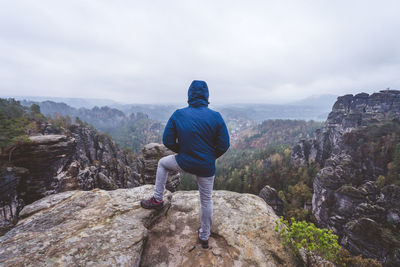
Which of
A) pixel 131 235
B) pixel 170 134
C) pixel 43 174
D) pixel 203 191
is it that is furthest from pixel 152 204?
pixel 43 174

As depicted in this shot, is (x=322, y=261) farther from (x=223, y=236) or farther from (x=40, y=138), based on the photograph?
(x=40, y=138)

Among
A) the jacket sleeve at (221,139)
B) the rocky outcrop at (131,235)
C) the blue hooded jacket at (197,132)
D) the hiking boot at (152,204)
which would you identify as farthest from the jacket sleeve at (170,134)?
the rocky outcrop at (131,235)

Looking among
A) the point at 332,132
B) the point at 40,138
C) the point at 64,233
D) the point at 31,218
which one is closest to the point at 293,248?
the point at 64,233

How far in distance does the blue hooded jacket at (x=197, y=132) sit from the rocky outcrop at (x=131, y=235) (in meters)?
2.27

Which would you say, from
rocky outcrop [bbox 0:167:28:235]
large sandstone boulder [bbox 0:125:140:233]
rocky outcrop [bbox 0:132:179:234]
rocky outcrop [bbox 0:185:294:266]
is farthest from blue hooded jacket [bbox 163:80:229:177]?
rocky outcrop [bbox 0:167:28:235]

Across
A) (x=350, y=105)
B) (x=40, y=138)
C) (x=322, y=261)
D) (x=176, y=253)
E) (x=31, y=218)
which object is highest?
(x=350, y=105)

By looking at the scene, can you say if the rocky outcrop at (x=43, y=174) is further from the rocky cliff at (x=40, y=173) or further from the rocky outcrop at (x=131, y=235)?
the rocky outcrop at (x=131, y=235)

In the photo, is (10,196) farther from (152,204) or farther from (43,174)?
(152,204)

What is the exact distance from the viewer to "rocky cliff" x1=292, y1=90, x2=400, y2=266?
24267 millimetres

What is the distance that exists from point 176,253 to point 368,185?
44.5 metres

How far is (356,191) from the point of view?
102ft

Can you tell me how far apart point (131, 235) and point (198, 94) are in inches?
163

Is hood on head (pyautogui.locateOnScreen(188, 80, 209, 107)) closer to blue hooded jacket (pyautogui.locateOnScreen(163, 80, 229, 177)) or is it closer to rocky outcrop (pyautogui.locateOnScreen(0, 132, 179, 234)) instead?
blue hooded jacket (pyautogui.locateOnScreen(163, 80, 229, 177))

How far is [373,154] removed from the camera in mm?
47125
